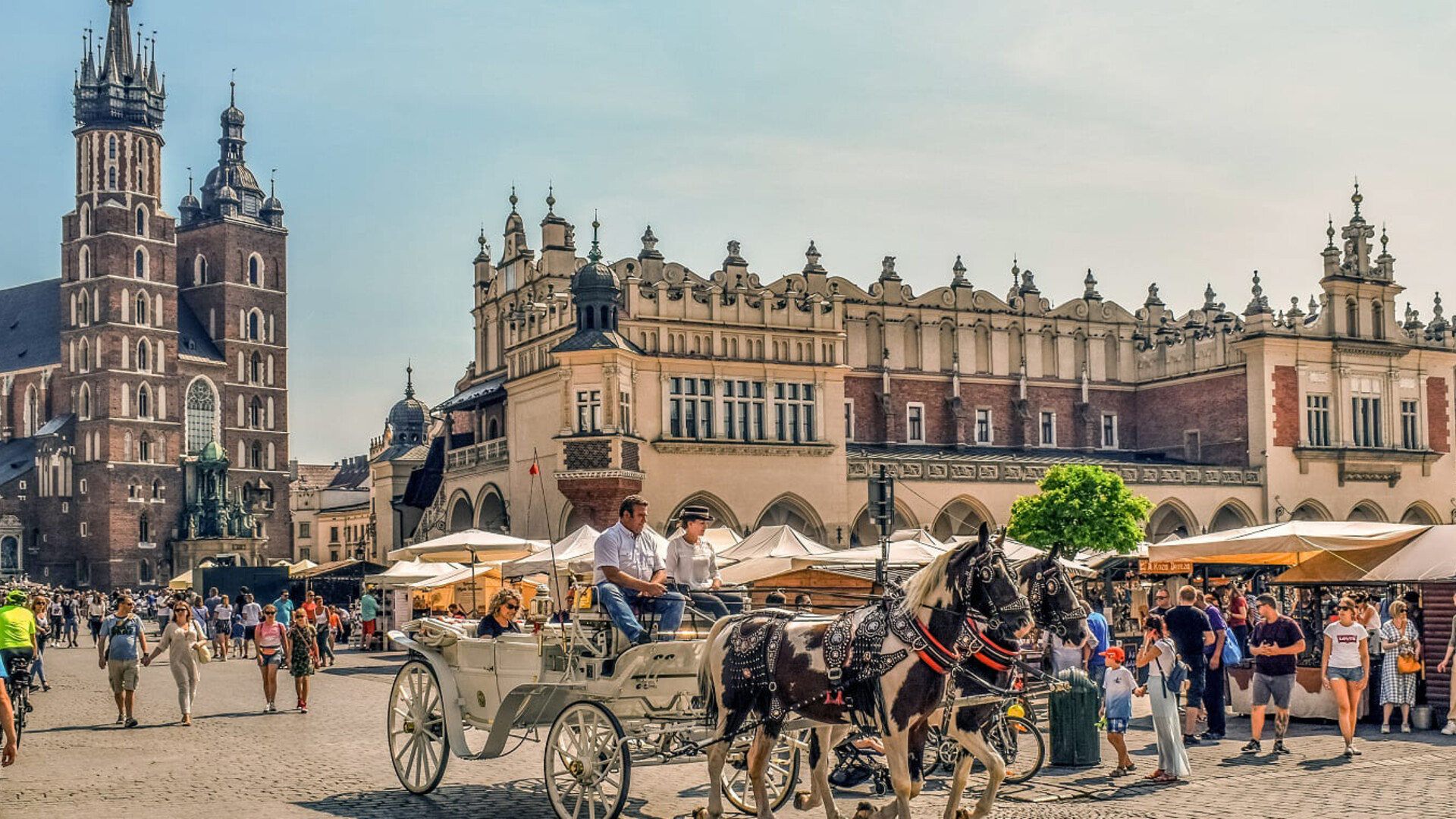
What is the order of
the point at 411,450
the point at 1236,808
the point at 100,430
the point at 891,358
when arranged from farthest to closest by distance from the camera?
the point at 100,430, the point at 411,450, the point at 891,358, the point at 1236,808

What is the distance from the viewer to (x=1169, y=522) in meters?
57.3

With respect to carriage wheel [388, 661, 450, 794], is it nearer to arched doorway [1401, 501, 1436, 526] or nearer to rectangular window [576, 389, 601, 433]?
rectangular window [576, 389, 601, 433]

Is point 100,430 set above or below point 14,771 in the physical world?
above

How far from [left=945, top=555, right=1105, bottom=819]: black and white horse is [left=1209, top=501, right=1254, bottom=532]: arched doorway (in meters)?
46.7

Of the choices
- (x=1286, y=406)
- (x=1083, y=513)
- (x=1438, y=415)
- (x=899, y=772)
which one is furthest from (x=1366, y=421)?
(x=899, y=772)

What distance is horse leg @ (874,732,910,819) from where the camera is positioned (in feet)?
Answer: 33.2

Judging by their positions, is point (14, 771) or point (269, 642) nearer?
point (14, 771)

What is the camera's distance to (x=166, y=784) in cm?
1414

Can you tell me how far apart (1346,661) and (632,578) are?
27.1 ft

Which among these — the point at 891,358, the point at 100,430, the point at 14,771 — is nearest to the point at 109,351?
the point at 100,430

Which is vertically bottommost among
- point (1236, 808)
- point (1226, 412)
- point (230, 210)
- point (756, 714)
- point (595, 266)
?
point (1236, 808)

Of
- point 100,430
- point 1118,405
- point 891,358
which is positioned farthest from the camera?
point 100,430

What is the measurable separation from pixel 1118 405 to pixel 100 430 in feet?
212

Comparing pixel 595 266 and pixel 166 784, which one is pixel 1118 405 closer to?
pixel 595 266
